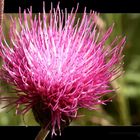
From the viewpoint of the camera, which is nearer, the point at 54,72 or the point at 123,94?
the point at 54,72

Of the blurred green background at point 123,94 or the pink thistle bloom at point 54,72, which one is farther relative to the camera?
the blurred green background at point 123,94

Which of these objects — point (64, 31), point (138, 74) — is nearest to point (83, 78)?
point (64, 31)

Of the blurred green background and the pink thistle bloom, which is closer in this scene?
the pink thistle bloom

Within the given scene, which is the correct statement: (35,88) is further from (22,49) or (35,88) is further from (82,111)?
(82,111)

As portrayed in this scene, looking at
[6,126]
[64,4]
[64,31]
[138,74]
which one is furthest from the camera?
[138,74]
